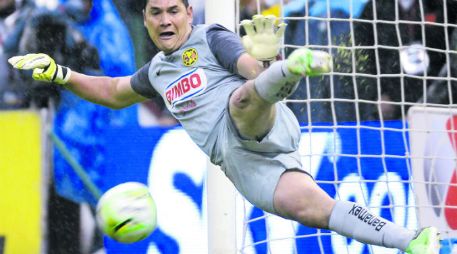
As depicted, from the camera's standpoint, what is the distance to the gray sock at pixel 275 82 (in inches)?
142

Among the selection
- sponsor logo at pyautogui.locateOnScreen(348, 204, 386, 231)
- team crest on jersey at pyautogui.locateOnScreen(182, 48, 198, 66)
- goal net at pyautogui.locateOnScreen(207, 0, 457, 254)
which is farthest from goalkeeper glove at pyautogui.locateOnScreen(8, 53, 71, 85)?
sponsor logo at pyautogui.locateOnScreen(348, 204, 386, 231)

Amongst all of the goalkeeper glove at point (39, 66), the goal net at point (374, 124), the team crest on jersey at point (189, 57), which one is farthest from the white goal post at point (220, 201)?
the goal net at point (374, 124)

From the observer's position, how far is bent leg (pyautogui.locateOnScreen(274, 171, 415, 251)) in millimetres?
3797

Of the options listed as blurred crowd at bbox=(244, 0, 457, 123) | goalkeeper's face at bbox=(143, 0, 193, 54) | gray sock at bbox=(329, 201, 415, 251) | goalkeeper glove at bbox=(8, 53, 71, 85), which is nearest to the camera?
gray sock at bbox=(329, 201, 415, 251)

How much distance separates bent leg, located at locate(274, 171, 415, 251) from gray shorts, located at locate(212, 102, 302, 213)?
51 millimetres

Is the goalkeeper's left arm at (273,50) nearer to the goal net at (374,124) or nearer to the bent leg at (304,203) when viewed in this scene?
the bent leg at (304,203)

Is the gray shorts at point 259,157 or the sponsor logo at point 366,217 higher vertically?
the gray shorts at point 259,157

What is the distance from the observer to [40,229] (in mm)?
6094

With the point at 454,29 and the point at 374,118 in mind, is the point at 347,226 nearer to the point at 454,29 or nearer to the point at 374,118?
the point at 374,118

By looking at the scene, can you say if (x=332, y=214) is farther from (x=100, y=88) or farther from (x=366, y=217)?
(x=100, y=88)

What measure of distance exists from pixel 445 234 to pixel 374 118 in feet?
3.19

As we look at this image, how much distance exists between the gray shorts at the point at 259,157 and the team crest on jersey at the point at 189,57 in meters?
0.31

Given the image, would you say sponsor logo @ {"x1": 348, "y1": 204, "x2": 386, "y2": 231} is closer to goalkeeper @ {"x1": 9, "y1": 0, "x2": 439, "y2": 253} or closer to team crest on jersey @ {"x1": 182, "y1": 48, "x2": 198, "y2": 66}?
goalkeeper @ {"x1": 9, "y1": 0, "x2": 439, "y2": 253}

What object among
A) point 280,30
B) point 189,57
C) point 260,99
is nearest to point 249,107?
point 260,99
